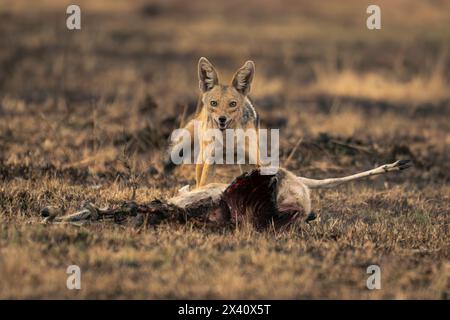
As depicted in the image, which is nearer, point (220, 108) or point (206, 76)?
point (220, 108)

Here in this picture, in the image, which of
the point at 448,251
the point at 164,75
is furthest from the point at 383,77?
the point at 448,251

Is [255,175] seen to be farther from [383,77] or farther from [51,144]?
[383,77]

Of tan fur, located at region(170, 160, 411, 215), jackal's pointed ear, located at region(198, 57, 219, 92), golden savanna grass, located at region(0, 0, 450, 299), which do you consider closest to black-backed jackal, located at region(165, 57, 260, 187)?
jackal's pointed ear, located at region(198, 57, 219, 92)

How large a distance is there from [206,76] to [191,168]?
1788 mm

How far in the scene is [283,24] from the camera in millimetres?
26031

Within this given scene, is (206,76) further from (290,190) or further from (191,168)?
(290,190)

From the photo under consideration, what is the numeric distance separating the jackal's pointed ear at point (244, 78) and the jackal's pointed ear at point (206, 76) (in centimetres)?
20

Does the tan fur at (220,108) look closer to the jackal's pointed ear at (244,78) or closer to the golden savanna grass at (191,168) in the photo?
the jackal's pointed ear at (244,78)

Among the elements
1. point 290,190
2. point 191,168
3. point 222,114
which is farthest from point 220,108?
point 191,168

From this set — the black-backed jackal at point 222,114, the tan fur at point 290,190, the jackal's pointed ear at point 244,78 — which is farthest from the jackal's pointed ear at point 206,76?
the tan fur at point 290,190

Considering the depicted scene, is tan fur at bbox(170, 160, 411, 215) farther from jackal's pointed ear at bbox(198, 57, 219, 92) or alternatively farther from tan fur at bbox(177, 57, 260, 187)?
jackal's pointed ear at bbox(198, 57, 219, 92)

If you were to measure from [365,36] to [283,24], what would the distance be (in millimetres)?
3012

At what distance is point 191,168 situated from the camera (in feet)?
34.1

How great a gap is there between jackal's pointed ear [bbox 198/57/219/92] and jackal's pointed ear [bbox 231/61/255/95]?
202 mm
